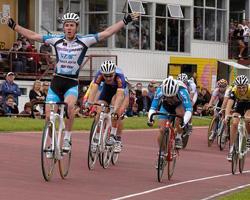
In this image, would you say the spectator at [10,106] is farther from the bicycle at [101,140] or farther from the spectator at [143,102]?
the bicycle at [101,140]

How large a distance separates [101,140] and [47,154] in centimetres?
260

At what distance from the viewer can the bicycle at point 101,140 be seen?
666 inches

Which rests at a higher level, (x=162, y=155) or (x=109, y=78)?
(x=109, y=78)

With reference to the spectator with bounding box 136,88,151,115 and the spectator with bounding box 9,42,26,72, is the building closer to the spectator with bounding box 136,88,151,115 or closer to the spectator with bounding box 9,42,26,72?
the spectator with bounding box 9,42,26,72

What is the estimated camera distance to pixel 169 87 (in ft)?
55.3

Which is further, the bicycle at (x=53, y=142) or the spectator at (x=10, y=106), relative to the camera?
the spectator at (x=10, y=106)

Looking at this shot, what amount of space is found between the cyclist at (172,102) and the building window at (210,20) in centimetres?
2878

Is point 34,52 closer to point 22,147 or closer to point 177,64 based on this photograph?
point 177,64

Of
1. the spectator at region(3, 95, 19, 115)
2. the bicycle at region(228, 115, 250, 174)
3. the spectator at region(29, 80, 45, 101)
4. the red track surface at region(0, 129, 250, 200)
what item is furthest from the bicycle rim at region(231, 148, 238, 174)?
the spectator at region(29, 80, 45, 101)

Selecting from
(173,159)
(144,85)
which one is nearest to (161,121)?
(173,159)

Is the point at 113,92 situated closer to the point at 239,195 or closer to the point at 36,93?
the point at 239,195

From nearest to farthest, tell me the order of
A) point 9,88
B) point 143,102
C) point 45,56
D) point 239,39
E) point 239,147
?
point 239,147 → point 9,88 → point 143,102 → point 45,56 → point 239,39

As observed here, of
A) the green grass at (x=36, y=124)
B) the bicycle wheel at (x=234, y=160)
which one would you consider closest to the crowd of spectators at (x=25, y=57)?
the green grass at (x=36, y=124)

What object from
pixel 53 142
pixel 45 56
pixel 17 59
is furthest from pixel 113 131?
pixel 45 56
